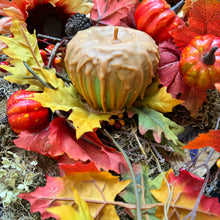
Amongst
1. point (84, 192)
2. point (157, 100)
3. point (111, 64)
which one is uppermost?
point (111, 64)

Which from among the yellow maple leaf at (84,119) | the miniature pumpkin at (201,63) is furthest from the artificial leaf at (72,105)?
the miniature pumpkin at (201,63)

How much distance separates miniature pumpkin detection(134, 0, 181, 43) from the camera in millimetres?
668

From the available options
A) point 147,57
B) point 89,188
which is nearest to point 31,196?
point 89,188

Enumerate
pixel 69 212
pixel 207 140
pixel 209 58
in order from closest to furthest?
pixel 69 212 < pixel 207 140 < pixel 209 58

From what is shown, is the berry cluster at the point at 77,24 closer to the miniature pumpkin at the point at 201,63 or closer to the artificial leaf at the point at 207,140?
the miniature pumpkin at the point at 201,63

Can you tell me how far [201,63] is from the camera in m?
0.57

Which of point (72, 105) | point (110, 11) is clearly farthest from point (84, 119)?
point (110, 11)

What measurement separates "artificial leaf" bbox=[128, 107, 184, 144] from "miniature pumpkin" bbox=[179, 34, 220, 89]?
115 millimetres

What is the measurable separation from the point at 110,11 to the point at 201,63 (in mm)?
319

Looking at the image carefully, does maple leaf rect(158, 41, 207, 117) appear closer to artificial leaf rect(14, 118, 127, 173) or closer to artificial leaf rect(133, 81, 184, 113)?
artificial leaf rect(133, 81, 184, 113)

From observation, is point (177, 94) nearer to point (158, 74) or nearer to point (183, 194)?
point (158, 74)

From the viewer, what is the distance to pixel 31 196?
0.48 meters

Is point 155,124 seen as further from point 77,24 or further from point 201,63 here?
point 77,24

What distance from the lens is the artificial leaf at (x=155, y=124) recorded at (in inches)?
21.6
